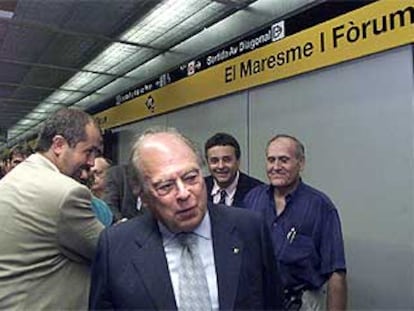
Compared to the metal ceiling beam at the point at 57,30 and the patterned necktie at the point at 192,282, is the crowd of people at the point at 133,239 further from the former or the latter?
the metal ceiling beam at the point at 57,30

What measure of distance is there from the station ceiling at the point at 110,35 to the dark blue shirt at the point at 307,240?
4.57ft

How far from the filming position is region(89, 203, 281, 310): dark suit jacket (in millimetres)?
1141

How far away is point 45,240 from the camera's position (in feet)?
Result: 4.48

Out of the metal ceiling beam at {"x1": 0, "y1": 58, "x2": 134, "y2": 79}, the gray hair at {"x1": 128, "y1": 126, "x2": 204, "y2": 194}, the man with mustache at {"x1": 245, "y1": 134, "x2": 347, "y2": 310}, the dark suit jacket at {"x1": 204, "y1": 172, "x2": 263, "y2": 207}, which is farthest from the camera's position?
the metal ceiling beam at {"x1": 0, "y1": 58, "x2": 134, "y2": 79}

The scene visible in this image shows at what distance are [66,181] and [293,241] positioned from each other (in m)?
1.08

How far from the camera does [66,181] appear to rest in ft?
4.57

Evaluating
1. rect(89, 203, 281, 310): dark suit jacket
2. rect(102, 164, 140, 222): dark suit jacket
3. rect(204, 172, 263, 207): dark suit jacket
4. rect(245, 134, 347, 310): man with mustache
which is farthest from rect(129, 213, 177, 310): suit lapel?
rect(102, 164, 140, 222): dark suit jacket

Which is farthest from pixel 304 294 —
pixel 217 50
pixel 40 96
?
pixel 40 96

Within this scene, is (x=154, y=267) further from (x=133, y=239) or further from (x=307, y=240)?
(x=307, y=240)

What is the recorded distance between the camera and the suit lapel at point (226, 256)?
3.75ft

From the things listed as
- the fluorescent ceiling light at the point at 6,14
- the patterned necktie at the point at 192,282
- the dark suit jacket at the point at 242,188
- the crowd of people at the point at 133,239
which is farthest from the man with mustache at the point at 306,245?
the fluorescent ceiling light at the point at 6,14

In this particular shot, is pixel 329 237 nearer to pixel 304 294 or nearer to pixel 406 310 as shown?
pixel 304 294

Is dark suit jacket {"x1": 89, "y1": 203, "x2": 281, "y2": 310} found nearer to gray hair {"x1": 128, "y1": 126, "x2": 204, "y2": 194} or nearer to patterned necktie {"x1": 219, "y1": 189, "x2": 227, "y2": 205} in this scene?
gray hair {"x1": 128, "y1": 126, "x2": 204, "y2": 194}

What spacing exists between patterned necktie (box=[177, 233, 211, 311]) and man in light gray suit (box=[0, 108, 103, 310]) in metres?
0.34
